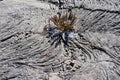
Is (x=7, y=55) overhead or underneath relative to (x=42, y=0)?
underneath

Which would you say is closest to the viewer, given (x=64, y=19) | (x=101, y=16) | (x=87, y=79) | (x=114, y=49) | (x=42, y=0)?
(x=87, y=79)

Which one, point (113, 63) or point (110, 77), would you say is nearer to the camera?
point (110, 77)

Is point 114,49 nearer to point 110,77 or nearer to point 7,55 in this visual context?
point 110,77

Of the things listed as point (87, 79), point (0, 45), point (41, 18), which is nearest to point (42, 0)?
point (41, 18)

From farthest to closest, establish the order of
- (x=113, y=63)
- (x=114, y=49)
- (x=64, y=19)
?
(x=64, y=19) → (x=114, y=49) → (x=113, y=63)

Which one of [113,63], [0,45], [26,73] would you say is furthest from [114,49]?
[0,45]

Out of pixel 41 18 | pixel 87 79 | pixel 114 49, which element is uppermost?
pixel 41 18
